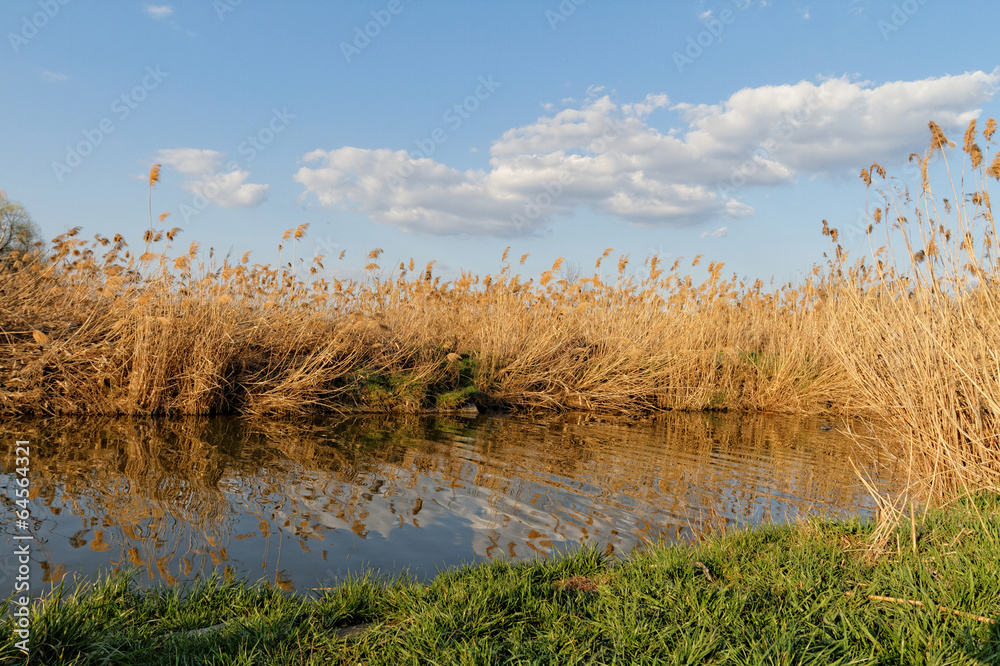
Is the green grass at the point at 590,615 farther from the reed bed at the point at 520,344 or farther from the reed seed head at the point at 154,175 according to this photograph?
the reed seed head at the point at 154,175

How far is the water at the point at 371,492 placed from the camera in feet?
14.1

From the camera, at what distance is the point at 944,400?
15.9 ft

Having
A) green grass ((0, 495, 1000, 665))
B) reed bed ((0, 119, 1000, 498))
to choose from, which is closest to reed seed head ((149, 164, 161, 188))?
reed bed ((0, 119, 1000, 498))

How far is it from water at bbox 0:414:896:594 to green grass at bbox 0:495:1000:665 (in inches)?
22.1

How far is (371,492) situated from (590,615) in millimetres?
3225

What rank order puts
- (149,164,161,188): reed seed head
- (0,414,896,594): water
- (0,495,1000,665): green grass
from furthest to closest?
(149,164,161,188): reed seed head
(0,414,896,594): water
(0,495,1000,665): green grass

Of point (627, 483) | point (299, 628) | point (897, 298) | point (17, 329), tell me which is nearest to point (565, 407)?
point (627, 483)

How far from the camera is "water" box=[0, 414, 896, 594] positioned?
429 cm

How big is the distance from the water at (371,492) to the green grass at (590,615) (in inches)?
22.1

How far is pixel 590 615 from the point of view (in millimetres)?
3131

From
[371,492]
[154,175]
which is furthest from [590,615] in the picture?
[154,175]

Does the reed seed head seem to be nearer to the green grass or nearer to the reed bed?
the reed bed

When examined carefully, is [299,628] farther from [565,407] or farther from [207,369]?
[565,407]

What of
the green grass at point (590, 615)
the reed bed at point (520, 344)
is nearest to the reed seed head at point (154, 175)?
the reed bed at point (520, 344)
